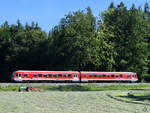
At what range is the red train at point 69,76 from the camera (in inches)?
1759

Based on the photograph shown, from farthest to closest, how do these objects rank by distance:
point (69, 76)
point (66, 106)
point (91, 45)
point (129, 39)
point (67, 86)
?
point (129, 39)
point (91, 45)
point (69, 76)
point (67, 86)
point (66, 106)

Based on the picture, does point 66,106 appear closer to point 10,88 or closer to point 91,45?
point 10,88

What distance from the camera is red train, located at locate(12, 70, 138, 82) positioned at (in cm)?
4469

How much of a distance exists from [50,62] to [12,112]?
1800 inches

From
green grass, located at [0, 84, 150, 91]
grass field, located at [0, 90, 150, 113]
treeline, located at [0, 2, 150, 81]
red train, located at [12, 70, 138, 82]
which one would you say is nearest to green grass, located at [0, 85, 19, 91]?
green grass, located at [0, 84, 150, 91]

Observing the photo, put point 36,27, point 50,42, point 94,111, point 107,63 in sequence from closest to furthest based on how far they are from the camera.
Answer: point 94,111 → point 107,63 → point 50,42 → point 36,27

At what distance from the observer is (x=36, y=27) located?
249 ft

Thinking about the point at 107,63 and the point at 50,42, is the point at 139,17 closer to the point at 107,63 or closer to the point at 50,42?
the point at 107,63

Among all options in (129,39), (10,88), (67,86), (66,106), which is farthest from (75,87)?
(129,39)

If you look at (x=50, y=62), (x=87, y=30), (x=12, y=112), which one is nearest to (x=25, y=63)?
(x=50, y=62)

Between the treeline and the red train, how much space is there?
5344mm

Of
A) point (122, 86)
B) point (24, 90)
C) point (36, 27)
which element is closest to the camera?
point (24, 90)

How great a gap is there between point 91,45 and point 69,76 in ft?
35.4

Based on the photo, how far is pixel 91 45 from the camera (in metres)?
54.2
